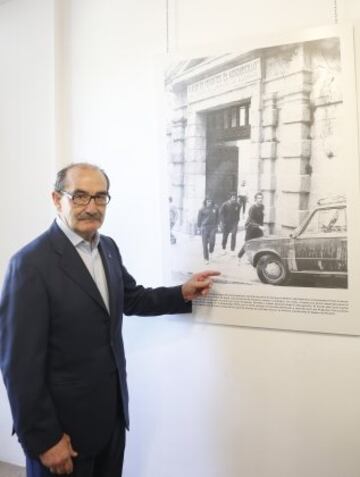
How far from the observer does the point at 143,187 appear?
1.63 metres

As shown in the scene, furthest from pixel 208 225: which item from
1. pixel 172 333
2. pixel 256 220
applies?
pixel 172 333

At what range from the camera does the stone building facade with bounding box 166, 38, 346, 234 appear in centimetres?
132

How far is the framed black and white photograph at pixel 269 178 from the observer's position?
1312 millimetres

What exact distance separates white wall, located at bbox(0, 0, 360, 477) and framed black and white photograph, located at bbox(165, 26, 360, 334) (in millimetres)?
97

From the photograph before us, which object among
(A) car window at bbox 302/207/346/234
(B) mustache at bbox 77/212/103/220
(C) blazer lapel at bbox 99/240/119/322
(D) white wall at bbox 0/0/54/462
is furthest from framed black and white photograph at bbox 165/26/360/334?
(D) white wall at bbox 0/0/54/462

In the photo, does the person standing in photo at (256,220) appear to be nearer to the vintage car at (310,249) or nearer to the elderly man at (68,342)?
the vintage car at (310,249)

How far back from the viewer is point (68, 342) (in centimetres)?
119

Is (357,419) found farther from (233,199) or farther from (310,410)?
(233,199)

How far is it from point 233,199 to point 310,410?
88 cm

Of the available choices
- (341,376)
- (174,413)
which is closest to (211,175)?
(341,376)

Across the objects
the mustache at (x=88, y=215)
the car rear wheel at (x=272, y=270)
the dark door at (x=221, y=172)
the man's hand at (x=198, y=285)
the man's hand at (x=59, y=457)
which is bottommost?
the man's hand at (x=59, y=457)

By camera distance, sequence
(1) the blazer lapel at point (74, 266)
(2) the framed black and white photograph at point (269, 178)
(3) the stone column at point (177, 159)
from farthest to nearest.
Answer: (3) the stone column at point (177, 159), (2) the framed black and white photograph at point (269, 178), (1) the blazer lapel at point (74, 266)

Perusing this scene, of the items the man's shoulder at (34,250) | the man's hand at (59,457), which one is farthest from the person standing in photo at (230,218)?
the man's hand at (59,457)

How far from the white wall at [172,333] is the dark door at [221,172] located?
0.79ft
